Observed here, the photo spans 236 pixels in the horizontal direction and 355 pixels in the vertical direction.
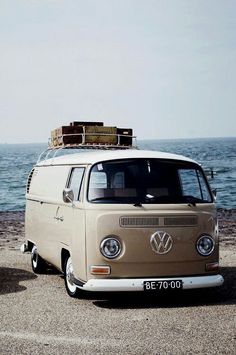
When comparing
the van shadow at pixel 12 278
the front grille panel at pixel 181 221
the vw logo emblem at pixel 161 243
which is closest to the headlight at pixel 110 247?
the vw logo emblem at pixel 161 243

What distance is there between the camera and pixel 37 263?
42.2ft

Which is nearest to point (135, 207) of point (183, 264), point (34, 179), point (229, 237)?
point (183, 264)

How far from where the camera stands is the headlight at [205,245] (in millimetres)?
9617

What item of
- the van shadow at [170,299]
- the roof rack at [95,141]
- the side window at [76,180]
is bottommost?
the van shadow at [170,299]

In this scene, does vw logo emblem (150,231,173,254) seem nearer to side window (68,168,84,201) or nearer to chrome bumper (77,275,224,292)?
chrome bumper (77,275,224,292)

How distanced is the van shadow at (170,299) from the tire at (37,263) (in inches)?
109

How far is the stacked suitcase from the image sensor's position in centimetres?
1270

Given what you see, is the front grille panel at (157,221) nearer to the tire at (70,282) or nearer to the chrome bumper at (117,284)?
the chrome bumper at (117,284)

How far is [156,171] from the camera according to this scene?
1008 cm

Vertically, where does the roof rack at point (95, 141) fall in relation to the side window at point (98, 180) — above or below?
above

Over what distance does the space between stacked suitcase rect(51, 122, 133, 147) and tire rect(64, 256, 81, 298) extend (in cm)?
301

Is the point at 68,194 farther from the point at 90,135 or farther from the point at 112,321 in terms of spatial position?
the point at 90,135

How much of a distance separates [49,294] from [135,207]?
2.26 m

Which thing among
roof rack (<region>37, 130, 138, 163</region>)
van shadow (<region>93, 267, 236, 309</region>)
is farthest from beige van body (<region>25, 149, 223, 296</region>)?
roof rack (<region>37, 130, 138, 163</region>)
